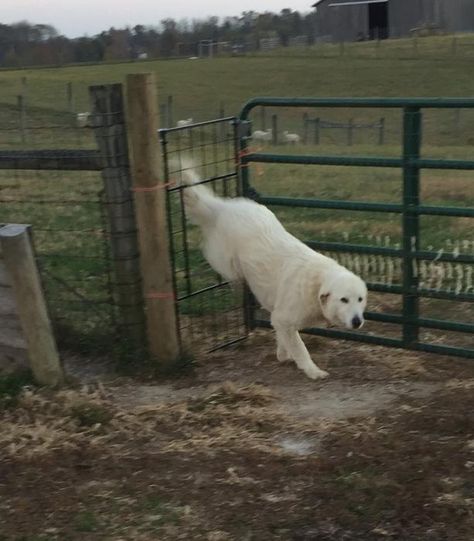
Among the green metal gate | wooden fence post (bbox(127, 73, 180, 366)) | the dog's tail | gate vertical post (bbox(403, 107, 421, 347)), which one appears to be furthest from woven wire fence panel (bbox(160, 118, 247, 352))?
gate vertical post (bbox(403, 107, 421, 347))

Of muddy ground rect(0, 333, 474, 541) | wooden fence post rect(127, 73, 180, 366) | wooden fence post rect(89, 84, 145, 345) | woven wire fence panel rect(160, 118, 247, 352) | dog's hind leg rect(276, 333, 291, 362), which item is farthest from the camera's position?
woven wire fence panel rect(160, 118, 247, 352)

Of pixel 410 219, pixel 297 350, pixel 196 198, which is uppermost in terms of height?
pixel 196 198

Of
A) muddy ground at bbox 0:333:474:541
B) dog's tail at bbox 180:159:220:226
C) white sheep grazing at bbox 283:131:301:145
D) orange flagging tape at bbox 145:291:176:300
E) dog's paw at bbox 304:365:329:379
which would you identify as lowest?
white sheep grazing at bbox 283:131:301:145

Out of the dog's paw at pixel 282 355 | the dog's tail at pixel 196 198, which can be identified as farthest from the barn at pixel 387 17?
the dog's paw at pixel 282 355

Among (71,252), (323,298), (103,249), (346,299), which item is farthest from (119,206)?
(71,252)

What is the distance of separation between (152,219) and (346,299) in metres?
1.30

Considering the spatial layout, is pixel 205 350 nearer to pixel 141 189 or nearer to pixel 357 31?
pixel 141 189

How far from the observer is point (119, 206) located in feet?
18.2

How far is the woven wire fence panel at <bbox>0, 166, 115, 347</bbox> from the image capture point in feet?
19.6

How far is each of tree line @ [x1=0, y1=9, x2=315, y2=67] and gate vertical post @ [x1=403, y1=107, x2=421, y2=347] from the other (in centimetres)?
5559

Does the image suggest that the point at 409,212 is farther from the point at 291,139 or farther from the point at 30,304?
the point at 291,139

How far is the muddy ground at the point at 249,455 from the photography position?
3.78 meters

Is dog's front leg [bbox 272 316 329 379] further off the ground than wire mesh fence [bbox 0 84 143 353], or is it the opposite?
wire mesh fence [bbox 0 84 143 353]

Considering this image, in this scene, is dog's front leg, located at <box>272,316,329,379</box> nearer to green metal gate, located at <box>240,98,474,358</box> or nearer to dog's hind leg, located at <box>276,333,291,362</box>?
dog's hind leg, located at <box>276,333,291,362</box>
